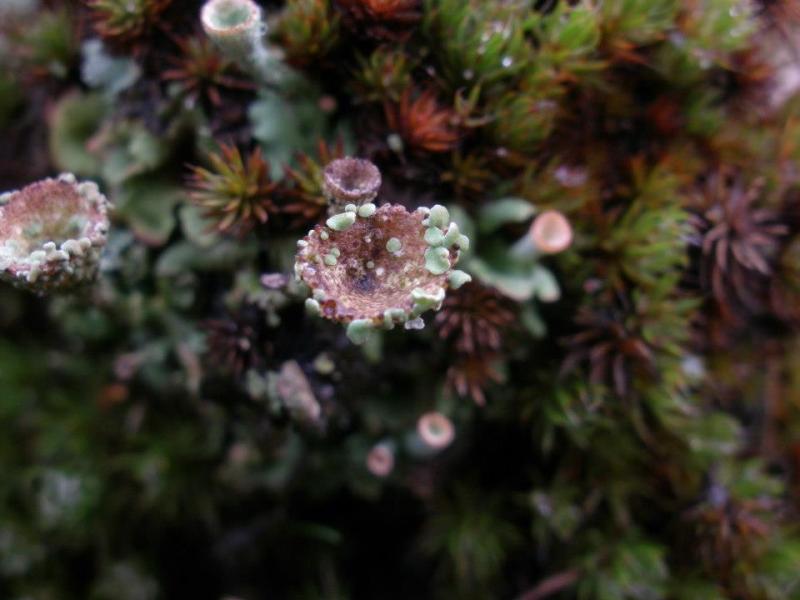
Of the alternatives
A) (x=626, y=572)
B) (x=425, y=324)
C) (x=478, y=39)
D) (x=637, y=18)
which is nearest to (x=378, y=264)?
(x=425, y=324)

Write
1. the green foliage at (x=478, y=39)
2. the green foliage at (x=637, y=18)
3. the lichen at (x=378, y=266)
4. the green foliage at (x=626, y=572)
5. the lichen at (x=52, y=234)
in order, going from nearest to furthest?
the lichen at (x=378, y=266) → the lichen at (x=52, y=234) → the green foliage at (x=478, y=39) → the green foliage at (x=637, y=18) → the green foliage at (x=626, y=572)

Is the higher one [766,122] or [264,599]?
[766,122]

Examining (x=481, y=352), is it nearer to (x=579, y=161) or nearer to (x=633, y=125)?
(x=579, y=161)

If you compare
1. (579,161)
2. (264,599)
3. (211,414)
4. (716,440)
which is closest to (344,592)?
(264,599)

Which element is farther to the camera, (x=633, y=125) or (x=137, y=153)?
(x=633, y=125)

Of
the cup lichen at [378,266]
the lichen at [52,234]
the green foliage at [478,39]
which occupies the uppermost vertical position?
the green foliage at [478,39]

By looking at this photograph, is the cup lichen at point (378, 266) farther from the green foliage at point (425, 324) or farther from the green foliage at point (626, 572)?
the green foliage at point (626, 572)

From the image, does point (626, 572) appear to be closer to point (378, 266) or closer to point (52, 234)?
point (378, 266)

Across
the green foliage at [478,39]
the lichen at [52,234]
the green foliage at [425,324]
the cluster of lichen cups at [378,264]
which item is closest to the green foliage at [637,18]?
the green foliage at [425,324]
